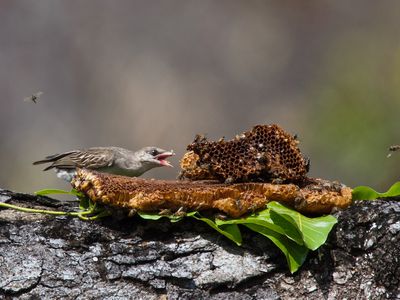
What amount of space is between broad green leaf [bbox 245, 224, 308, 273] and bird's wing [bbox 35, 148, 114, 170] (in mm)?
6697

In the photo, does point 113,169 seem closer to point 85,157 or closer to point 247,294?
point 85,157

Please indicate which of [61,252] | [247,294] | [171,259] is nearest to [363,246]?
[247,294]

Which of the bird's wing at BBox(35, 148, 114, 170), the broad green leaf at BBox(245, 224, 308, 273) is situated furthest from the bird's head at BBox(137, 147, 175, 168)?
the broad green leaf at BBox(245, 224, 308, 273)

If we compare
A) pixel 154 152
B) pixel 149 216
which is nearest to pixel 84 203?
pixel 149 216

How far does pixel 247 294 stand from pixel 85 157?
286 inches

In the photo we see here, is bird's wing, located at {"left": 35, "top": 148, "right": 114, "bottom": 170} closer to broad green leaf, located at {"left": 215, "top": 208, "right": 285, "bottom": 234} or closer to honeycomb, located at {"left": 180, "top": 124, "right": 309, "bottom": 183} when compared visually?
honeycomb, located at {"left": 180, "top": 124, "right": 309, "bottom": 183}

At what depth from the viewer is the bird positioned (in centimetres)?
1147

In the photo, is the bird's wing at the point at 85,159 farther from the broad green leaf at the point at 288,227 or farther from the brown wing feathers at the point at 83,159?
the broad green leaf at the point at 288,227

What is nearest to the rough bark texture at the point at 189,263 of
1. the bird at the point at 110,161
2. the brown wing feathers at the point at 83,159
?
the brown wing feathers at the point at 83,159

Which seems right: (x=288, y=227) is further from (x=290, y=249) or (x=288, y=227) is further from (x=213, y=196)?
(x=213, y=196)

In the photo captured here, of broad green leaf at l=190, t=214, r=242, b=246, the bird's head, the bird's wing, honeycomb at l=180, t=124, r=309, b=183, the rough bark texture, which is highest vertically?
the bird's head

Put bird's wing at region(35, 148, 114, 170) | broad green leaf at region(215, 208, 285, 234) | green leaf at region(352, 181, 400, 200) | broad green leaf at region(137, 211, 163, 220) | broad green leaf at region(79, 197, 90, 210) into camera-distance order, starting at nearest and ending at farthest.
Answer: broad green leaf at region(215, 208, 285, 234)
broad green leaf at region(137, 211, 163, 220)
green leaf at region(352, 181, 400, 200)
broad green leaf at region(79, 197, 90, 210)
bird's wing at region(35, 148, 114, 170)

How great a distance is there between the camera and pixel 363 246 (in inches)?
181

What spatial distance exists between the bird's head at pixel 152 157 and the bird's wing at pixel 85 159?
0.42 meters
